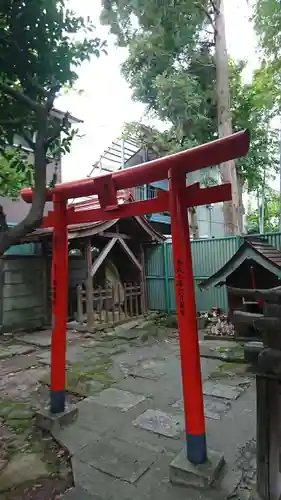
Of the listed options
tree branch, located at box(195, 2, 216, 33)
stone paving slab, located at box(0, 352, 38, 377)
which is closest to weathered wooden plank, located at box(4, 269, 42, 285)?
stone paving slab, located at box(0, 352, 38, 377)

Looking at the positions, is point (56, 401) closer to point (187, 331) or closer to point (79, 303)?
point (187, 331)

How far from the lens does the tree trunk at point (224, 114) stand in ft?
36.3

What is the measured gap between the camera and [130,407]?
429 centimetres

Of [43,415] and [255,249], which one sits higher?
[255,249]

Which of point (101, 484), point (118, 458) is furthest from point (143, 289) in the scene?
point (101, 484)

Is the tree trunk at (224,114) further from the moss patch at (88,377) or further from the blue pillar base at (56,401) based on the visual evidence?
the blue pillar base at (56,401)

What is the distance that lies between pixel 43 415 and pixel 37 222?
2336 mm

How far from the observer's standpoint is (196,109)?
1251 cm

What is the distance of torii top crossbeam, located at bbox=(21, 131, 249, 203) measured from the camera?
8.74ft

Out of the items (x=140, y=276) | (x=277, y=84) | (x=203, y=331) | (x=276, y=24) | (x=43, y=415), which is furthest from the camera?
(x=277, y=84)

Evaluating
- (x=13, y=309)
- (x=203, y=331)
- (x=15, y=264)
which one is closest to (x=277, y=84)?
(x=203, y=331)

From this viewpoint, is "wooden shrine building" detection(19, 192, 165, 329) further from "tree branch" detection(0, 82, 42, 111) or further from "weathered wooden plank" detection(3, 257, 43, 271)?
"tree branch" detection(0, 82, 42, 111)

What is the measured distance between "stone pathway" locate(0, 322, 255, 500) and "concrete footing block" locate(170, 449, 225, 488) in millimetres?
67

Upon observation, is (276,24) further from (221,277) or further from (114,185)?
(114,185)
